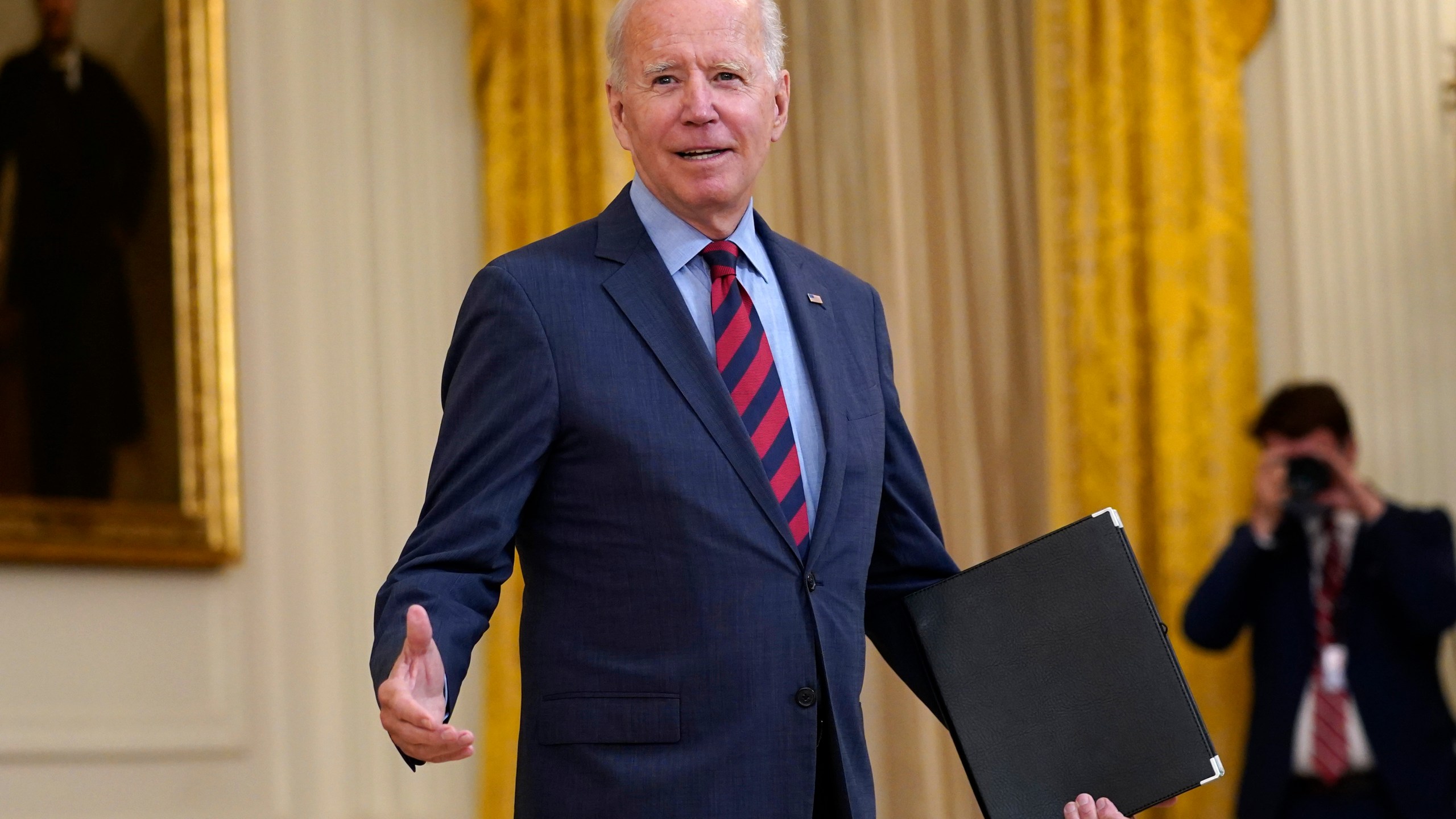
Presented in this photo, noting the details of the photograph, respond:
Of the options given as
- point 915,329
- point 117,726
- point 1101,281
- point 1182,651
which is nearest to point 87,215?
point 117,726

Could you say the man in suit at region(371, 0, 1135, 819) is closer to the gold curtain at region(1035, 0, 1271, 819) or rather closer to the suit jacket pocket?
the suit jacket pocket

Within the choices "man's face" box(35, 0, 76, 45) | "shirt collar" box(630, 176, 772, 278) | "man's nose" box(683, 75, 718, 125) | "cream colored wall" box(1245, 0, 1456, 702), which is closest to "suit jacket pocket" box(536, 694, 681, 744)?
"shirt collar" box(630, 176, 772, 278)

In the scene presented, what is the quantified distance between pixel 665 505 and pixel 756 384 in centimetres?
22

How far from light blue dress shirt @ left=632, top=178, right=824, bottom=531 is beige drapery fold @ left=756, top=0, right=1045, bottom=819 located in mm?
2843

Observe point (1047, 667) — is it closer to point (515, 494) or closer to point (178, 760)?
point (515, 494)

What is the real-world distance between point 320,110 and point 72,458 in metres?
1.53

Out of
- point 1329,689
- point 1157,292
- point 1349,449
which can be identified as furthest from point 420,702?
point 1157,292

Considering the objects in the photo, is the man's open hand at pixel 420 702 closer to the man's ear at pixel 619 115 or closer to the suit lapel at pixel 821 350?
the suit lapel at pixel 821 350

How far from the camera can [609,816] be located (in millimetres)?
1812

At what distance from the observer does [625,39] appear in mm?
2168

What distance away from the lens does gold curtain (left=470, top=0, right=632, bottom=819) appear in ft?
18.3

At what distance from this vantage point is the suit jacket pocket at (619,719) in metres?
1.83

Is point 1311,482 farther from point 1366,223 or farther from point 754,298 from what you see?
point 754,298

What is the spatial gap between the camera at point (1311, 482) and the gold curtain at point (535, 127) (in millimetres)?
2563
